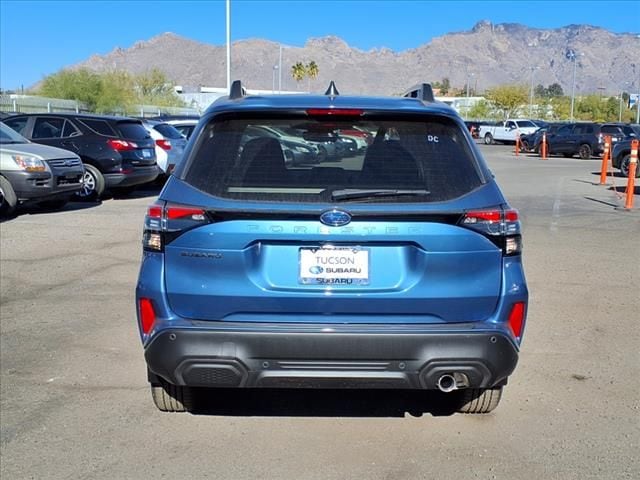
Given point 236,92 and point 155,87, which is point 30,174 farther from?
point 155,87

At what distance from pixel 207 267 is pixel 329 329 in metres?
0.66

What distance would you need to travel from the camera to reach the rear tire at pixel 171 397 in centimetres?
425

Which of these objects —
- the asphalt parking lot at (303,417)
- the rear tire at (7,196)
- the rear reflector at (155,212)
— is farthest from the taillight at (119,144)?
the rear reflector at (155,212)

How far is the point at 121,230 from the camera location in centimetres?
1149

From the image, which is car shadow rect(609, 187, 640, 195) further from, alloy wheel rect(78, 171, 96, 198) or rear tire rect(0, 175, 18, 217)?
rear tire rect(0, 175, 18, 217)

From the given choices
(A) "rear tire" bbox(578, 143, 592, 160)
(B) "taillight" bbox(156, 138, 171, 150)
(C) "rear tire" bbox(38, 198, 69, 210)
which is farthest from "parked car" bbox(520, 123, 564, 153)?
(C) "rear tire" bbox(38, 198, 69, 210)

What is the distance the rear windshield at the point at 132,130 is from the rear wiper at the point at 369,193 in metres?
12.4

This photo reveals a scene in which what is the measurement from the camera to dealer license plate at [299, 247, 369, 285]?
11.5 ft

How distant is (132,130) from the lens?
50.7 feet

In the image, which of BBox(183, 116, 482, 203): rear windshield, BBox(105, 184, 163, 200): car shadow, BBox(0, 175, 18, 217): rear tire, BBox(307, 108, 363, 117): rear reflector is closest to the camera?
BBox(183, 116, 482, 203): rear windshield

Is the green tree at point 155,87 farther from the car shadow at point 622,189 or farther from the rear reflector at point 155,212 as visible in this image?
the rear reflector at point 155,212

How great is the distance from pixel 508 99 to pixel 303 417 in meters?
80.4

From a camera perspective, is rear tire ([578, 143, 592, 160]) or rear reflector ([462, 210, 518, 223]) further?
rear tire ([578, 143, 592, 160])

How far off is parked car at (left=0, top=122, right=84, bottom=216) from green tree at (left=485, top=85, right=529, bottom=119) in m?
72.7
